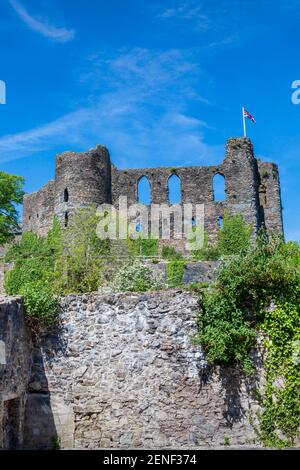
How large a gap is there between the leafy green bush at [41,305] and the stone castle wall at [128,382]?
0.31m

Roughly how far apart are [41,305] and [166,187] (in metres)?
29.0

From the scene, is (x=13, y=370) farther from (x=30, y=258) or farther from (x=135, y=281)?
(x=30, y=258)

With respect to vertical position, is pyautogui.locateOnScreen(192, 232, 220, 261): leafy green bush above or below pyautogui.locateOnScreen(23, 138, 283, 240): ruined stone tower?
below

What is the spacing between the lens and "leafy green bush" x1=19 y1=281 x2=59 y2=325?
15219mm

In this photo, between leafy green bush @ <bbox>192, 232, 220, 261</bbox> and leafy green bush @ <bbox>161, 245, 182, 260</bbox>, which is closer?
leafy green bush @ <bbox>192, 232, 220, 261</bbox>

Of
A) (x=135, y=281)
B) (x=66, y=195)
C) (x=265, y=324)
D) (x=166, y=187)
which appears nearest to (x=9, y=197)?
(x=66, y=195)

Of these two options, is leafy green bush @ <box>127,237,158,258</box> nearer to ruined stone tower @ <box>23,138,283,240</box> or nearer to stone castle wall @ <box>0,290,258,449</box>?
ruined stone tower @ <box>23,138,283,240</box>

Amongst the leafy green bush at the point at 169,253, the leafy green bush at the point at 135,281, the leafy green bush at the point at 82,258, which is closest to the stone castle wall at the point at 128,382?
the leafy green bush at the point at 135,281

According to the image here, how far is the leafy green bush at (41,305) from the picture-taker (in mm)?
15219

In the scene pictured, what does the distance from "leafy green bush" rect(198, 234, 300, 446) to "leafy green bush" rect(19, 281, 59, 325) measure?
3926mm

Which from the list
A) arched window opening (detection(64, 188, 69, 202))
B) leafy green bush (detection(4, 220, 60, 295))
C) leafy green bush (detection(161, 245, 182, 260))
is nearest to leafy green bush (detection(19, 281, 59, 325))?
leafy green bush (detection(4, 220, 60, 295))

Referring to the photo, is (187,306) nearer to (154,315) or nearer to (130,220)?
(154,315)

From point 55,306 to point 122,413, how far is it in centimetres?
331

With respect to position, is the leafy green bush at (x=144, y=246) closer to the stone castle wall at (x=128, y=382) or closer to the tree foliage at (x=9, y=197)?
the tree foliage at (x=9, y=197)
